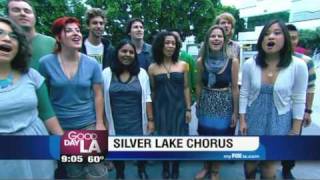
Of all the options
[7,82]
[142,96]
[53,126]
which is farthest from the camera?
[142,96]

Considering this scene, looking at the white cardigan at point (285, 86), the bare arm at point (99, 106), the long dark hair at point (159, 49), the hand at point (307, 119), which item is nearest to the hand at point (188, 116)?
the long dark hair at point (159, 49)

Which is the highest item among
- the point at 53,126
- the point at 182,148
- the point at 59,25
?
the point at 59,25

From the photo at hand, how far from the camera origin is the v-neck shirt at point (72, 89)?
5.33ft

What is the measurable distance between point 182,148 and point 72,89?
0.60 meters

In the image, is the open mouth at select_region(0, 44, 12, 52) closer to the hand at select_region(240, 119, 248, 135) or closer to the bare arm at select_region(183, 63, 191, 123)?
the bare arm at select_region(183, 63, 191, 123)

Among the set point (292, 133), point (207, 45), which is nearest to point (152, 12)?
point (207, 45)

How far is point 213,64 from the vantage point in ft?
6.75

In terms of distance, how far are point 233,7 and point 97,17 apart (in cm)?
88

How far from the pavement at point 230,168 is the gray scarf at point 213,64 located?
0.31 m

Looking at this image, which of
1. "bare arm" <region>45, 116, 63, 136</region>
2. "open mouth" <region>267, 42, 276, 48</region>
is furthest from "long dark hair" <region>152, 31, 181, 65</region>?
"bare arm" <region>45, 116, 63, 136</region>

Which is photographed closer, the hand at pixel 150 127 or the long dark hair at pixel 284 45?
the long dark hair at pixel 284 45

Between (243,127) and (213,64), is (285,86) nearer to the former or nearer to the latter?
(243,127)

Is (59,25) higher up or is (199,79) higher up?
(59,25)

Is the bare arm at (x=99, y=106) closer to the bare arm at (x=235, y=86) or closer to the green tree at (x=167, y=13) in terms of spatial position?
the green tree at (x=167, y=13)
